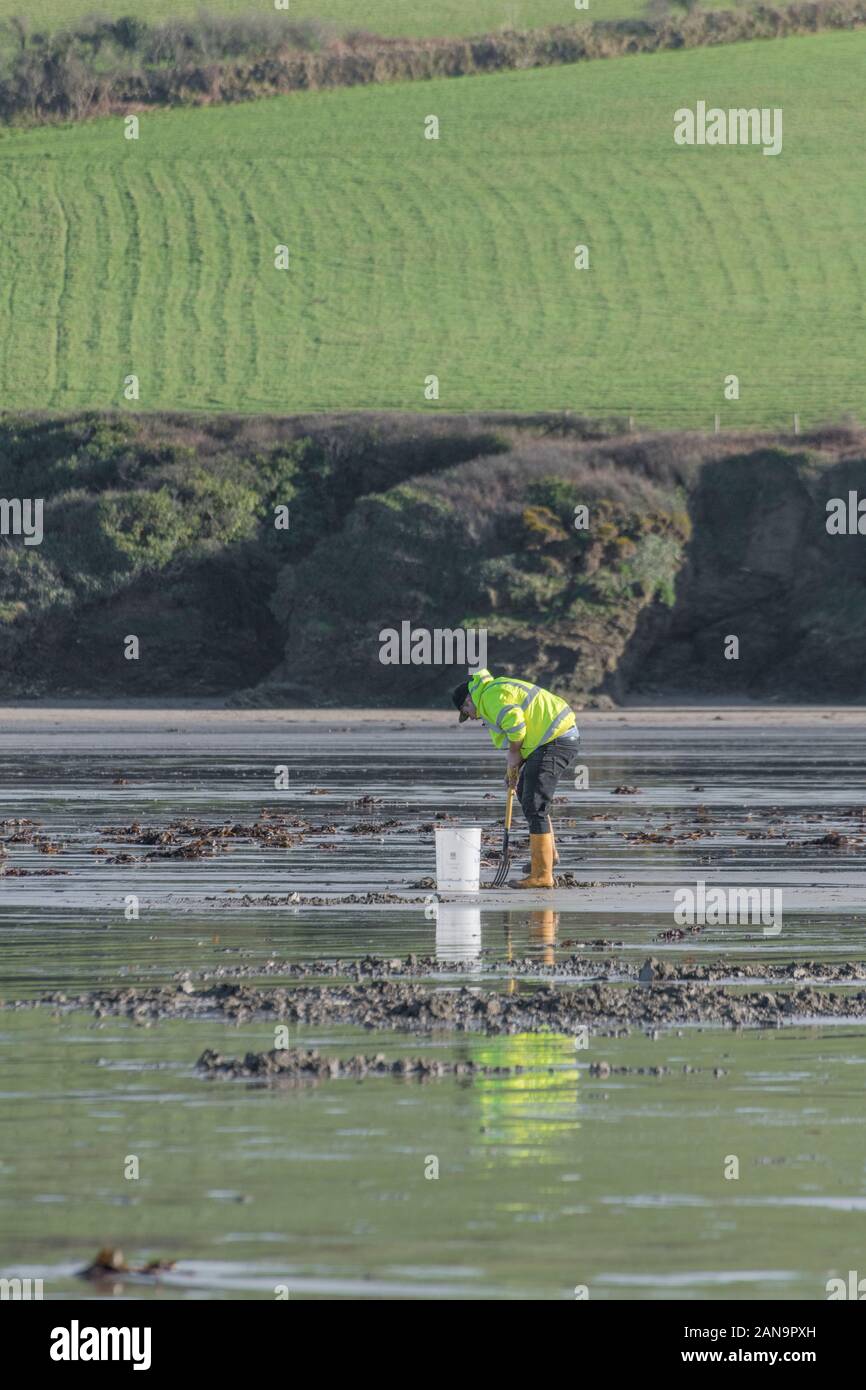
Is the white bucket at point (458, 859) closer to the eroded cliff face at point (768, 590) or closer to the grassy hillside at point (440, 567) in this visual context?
the grassy hillside at point (440, 567)

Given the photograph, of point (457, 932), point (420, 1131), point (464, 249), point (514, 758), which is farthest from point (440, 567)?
point (420, 1131)

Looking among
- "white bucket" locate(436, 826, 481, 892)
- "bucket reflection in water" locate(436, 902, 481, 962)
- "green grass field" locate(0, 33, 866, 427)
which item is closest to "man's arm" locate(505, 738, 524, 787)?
"white bucket" locate(436, 826, 481, 892)

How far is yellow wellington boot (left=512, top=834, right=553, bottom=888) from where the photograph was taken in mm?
17984

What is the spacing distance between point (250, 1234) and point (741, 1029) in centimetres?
431

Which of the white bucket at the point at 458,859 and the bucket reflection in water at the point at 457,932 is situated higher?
the white bucket at the point at 458,859

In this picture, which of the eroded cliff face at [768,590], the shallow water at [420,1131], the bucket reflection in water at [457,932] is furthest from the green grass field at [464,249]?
the shallow water at [420,1131]

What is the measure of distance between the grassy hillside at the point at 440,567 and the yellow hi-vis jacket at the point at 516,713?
3344cm

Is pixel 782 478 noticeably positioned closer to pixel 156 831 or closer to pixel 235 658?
pixel 235 658

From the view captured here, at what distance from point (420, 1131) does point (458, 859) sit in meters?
8.25

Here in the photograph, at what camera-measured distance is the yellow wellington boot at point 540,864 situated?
708 inches

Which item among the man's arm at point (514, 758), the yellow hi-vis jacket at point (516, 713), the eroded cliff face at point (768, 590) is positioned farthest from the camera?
the eroded cliff face at point (768, 590)

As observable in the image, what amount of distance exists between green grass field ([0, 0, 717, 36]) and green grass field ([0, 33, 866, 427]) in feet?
16.6

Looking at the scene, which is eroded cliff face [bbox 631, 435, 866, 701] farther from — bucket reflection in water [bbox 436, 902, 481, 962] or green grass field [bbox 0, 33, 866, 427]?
bucket reflection in water [bbox 436, 902, 481, 962]
